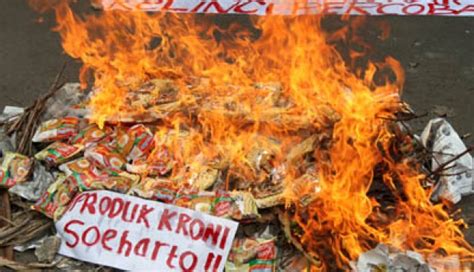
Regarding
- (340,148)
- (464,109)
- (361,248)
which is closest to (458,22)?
(464,109)

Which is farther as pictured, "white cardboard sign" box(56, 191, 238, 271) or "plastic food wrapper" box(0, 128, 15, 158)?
"plastic food wrapper" box(0, 128, 15, 158)

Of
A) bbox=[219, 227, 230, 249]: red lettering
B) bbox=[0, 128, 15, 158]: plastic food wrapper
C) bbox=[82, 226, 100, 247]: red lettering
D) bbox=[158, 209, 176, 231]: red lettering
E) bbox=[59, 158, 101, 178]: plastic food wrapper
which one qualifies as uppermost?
bbox=[0, 128, 15, 158]: plastic food wrapper

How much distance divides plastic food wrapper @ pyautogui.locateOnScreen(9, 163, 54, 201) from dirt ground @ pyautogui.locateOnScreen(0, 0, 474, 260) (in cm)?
111

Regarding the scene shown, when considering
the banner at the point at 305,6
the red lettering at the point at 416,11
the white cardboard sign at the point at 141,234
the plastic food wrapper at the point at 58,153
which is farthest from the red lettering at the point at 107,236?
the red lettering at the point at 416,11

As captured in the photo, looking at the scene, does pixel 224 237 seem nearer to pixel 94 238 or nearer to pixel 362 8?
pixel 94 238

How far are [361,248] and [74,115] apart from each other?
1892mm

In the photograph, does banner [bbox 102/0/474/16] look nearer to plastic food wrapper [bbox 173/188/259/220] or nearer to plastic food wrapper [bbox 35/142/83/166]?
plastic food wrapper [bbox 35/142/83/166]

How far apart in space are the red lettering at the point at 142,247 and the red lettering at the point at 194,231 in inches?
A: 8.9

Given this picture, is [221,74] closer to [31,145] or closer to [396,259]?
[31,145]

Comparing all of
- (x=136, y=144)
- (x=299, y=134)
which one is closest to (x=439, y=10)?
(x=299, y=134)

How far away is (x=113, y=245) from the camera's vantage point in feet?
11.4

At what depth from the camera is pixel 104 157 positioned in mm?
3809

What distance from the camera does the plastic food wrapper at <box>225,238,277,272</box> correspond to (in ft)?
11.1

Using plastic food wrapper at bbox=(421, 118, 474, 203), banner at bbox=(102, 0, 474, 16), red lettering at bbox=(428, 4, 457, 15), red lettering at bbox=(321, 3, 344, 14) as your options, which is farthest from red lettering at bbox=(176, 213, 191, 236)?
red lettering at bbox=(428, 4, 457, 15)
